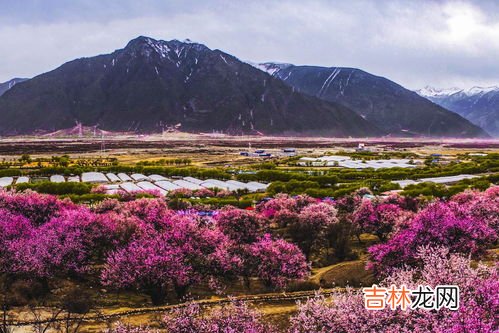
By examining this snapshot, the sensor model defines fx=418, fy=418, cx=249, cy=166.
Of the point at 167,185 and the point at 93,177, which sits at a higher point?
the point at 93,177

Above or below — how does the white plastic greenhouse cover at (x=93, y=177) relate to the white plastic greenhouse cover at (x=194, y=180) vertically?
above


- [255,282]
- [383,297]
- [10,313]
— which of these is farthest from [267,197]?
[383,297]

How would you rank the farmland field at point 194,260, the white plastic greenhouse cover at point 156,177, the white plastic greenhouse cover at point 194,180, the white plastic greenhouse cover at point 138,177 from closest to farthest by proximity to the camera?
the farmland field at point 194,260 < the white plastic greenhouse cover at point 194,180 < the white plastic greenhouse cover at point 156,177 < the white plastic greenhouse cover at point 138,177

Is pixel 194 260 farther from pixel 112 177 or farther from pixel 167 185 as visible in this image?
pixel 112 177

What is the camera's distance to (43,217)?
25688 mm

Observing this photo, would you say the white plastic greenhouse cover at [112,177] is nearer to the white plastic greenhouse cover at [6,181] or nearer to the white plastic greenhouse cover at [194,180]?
the white plastic greenhouse cover at [194,180]

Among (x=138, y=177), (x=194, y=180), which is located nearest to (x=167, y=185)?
(x=194, y=180)

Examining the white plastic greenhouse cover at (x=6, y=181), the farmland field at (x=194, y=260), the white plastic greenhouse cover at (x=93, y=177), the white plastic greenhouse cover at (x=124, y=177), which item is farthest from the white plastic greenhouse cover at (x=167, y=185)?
the farmland field at (x=194, y=260)

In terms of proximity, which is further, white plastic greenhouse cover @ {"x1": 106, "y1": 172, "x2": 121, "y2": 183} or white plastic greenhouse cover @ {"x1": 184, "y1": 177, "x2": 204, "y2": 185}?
white plastic greenhouse cover @ {"x1": 106, "y1": 172, "x2": 121, "y2": 183}

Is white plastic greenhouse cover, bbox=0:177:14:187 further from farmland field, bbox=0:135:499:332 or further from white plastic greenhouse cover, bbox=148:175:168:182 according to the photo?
farmland field, bbox=0:135:499:332

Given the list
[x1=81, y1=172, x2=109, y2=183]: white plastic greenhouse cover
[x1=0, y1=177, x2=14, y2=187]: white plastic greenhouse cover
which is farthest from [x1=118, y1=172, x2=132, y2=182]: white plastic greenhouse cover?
[x1=0, y1=177, x2=14, y2=187]: white plastic greenhouse cover

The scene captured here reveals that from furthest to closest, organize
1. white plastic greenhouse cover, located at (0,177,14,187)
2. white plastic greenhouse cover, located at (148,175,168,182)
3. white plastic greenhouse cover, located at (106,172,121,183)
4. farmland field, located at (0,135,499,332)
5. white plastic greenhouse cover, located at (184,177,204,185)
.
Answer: white plastic greenhouse cover, located at (148,175,168,182)
white plastic greenhouse cover, located at (106,172,121,183)
white plastic greenhouse cover, located at (184,177,204,185)
white plastic greenhouse cover, located at (0,177,14,187)
farmland field, located at (0,135,499,332)

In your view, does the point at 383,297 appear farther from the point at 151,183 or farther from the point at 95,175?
the point at 95,175

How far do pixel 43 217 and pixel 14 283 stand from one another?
26.8 ft
